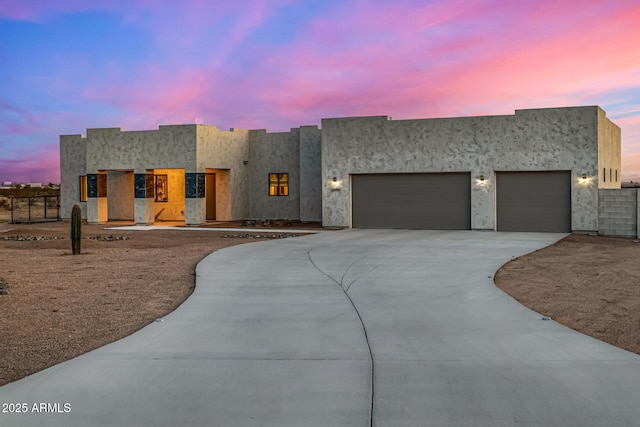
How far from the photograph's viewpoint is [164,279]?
11.3 metres

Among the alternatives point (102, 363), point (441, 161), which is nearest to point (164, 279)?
point (102, 363)

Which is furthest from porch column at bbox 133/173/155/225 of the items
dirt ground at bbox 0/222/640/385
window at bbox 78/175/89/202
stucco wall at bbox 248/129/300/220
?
dirt ground at bbox 0/222/640/385

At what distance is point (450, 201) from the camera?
82.8 feet

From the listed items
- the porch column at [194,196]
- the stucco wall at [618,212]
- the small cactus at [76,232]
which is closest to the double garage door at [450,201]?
the stucco wall at [618,212]

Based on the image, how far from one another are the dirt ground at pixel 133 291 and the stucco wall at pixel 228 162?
12078mm

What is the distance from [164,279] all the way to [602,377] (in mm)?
8558

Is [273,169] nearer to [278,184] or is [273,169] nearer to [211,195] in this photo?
[278,184]

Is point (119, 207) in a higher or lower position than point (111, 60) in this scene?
lower

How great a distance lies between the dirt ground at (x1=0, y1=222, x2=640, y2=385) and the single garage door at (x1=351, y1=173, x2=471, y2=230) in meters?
7.09

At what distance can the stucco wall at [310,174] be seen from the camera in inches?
1207

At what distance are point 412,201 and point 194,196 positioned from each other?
11.6 meters

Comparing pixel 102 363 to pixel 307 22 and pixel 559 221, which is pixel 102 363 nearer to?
pixel 307 22

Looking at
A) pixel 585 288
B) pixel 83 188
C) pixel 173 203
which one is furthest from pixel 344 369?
pixel 83 188

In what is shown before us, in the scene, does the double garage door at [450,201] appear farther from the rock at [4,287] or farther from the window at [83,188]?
the window at [83,188]
